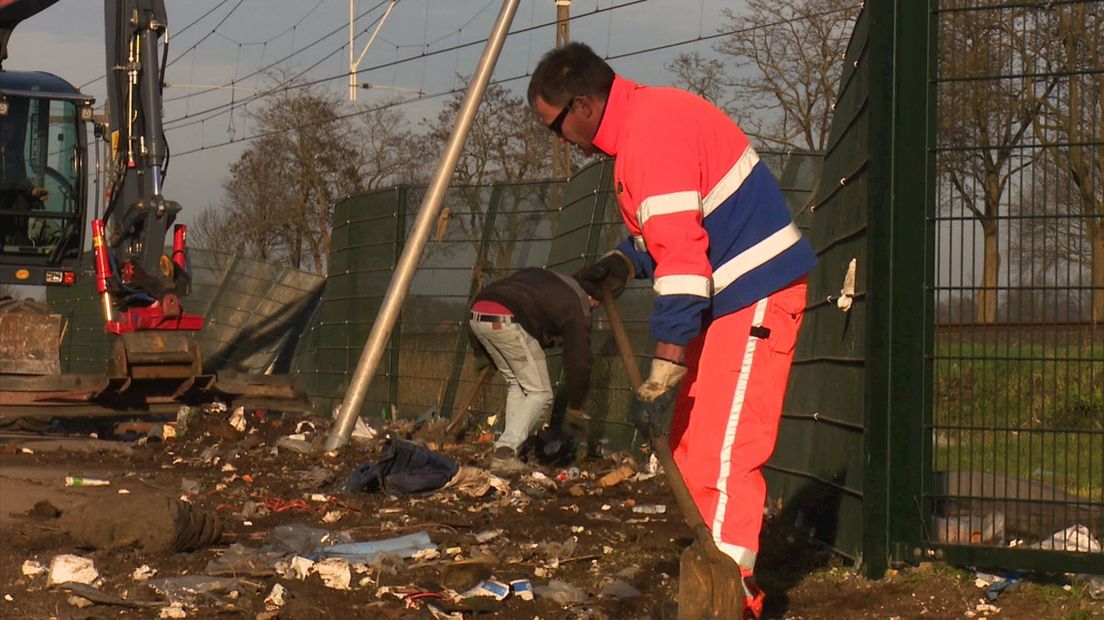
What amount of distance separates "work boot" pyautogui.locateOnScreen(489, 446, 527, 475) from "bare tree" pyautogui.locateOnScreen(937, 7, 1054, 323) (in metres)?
4.67

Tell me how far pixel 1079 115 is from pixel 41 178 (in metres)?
12.8

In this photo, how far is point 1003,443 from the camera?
5.69 metres

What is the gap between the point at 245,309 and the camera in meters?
23.4

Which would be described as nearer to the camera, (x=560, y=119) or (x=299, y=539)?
(x=560, y=119)

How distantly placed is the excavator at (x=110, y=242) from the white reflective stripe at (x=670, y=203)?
9830mm

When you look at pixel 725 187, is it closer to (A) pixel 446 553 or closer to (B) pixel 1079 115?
(B) pixel 1079 115

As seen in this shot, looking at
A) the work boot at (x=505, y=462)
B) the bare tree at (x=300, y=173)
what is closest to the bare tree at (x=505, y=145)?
the bare tree at (x=300, y=173)

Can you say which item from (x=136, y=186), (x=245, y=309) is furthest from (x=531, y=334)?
(x=245, y=309)

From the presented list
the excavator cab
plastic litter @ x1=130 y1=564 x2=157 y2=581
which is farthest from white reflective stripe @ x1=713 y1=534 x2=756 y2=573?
the excavator cab

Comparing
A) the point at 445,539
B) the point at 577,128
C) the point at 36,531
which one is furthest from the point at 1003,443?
the point at 36,531

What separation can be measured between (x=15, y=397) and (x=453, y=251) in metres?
4.23

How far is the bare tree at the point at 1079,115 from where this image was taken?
555cm

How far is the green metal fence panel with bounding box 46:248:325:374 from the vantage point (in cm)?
2308

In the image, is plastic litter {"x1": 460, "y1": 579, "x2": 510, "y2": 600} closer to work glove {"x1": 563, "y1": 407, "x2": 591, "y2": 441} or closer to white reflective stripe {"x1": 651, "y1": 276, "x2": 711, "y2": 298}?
white reflective stripe {"x1": 651, "y1": 276, "x2": 711, "y2": 298}
